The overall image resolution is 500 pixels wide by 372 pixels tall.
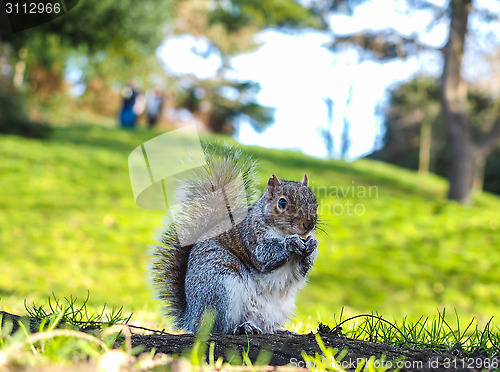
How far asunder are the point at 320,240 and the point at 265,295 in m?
2.15

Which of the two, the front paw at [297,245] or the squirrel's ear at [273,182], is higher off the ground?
the squirrel's ear at [273,182]

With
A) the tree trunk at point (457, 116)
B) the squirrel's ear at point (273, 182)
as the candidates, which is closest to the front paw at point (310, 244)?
the squirrel's ear at point (273, 182)

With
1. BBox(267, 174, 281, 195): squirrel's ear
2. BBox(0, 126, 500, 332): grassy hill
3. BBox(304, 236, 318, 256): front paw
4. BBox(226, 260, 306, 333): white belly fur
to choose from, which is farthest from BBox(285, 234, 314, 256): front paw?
BBox(0, 126, 500, 332): grassy hill

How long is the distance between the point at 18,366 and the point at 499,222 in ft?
30.7

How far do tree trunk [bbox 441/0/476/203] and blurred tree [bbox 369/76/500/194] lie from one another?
662mm

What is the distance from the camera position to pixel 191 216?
92.2 inches

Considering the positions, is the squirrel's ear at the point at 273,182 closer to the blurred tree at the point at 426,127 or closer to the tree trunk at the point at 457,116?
the tree trunk at the point at 457,116

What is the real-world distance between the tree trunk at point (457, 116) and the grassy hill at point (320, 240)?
→ 66 cm

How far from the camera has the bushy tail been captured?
2.34m

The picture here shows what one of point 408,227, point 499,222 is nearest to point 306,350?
point 408,227

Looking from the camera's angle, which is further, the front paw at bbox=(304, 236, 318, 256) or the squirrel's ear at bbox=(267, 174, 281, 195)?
the squirrel's ear at bbox=(267, 174, 281, 195)

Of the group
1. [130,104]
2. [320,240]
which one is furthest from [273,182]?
[130,104]

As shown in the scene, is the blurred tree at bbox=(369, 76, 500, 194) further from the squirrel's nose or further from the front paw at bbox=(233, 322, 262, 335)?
the front paw at bbox=(233, 322, 262, 335)

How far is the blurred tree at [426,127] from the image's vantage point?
45.0 feet
